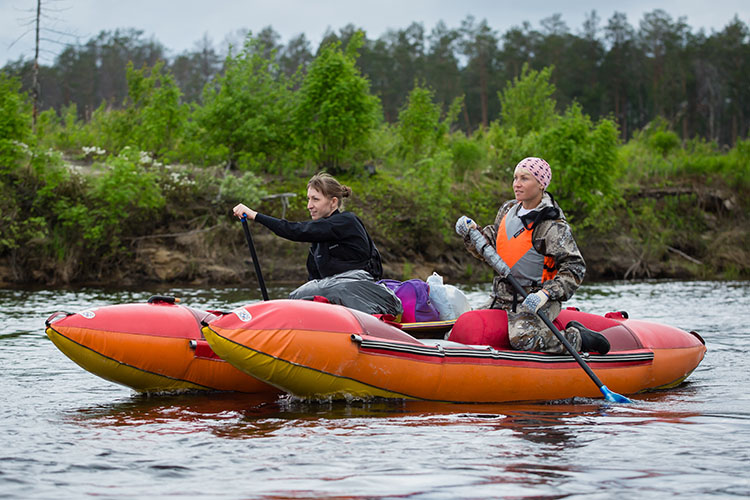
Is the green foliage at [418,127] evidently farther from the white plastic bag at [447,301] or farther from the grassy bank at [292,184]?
the white plastic bag at [447,301]

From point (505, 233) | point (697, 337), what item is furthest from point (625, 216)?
point (505, 233)

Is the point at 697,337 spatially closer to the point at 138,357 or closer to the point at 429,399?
the point at 429,399

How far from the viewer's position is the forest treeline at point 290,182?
664 inches

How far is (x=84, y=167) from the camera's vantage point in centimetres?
1861

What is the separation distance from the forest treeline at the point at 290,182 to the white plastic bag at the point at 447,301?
11302mm

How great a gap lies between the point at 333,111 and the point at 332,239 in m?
14.7

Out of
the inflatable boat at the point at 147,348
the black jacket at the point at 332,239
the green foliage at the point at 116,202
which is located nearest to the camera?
the inflatable boat at the point at 147,348

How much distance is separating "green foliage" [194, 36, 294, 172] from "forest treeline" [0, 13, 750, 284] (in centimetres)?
5

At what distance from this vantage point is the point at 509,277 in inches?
223

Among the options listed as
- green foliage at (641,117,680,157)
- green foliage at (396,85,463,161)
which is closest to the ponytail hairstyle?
green foliage at (396,85,463,161)

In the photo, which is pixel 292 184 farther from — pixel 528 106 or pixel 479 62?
pixel 479 62

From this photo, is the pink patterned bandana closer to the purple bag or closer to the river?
the purple bag

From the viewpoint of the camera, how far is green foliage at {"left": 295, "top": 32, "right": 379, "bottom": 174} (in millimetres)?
20406

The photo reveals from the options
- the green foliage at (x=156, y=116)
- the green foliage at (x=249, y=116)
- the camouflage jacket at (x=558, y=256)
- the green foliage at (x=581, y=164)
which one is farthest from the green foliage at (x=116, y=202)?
the camouflage jacket at (x=558, y=256)
